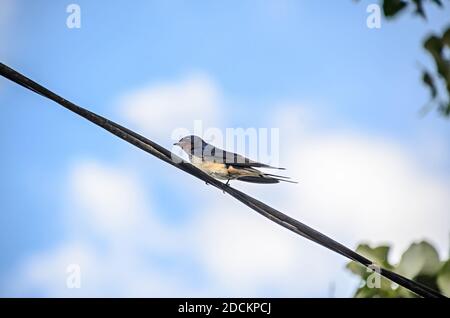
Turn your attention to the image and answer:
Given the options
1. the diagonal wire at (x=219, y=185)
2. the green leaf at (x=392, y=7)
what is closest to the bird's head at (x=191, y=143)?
the diagonal wire at (x=219, y=185)

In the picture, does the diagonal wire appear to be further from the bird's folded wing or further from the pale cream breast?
the pale cream breast

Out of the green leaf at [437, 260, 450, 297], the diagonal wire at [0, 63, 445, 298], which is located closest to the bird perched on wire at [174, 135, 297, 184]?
the diagonal wire at [0, 63, 445, 298]

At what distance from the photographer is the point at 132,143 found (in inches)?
97.8

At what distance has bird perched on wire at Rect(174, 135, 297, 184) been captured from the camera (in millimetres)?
3275

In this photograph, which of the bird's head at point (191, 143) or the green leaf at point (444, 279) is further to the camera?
the bird's head at point (191, 143)

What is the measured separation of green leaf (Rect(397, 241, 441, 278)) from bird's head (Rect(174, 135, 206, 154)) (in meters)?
1.53

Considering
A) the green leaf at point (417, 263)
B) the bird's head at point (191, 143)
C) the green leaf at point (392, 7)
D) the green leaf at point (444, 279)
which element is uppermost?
the green leaf at point (392, 7)

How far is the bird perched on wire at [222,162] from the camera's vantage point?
10.7 feet

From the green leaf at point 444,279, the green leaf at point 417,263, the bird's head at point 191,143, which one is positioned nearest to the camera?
the green leaf at point 444,279

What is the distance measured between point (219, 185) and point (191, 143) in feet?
3.94

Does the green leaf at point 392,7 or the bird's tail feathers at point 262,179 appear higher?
the green leaf at point 392,7

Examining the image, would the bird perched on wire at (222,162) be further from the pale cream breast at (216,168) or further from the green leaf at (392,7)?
the green leaf at (392,7)
